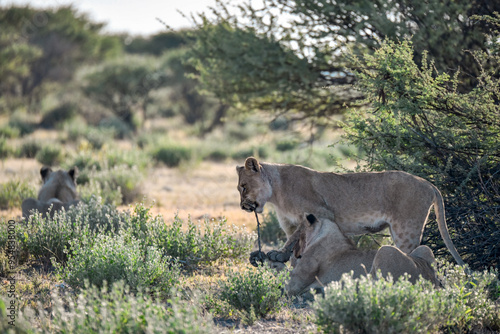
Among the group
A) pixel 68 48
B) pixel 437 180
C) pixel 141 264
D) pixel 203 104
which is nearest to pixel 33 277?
pixel 141 264

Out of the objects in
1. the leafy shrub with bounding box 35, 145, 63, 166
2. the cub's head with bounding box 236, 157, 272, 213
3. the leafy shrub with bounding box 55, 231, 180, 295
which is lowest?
the leafy shrub with bounding box 35, 145, 63, 166

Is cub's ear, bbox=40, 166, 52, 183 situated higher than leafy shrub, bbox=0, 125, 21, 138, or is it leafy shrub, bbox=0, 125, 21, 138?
cub's ear, bbox=40, 166, 52, 183

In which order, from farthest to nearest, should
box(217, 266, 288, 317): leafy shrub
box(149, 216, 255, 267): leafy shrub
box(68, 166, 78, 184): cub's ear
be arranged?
1. box(68, 166, 78, 184): cub's ear
2. box(149, 216, 255, 267): leafy shrub
3. box(217, 266, 288, 317): leafy shrub

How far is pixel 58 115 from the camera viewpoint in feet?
102

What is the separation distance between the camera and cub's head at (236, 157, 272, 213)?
20.6 feet

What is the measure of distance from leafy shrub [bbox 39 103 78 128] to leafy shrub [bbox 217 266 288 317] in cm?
2650

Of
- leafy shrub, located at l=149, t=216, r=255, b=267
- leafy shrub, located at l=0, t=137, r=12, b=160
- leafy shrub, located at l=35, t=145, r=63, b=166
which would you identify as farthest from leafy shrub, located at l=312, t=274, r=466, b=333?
leafy shrub, located at l=0, t=137, r=12, b=160

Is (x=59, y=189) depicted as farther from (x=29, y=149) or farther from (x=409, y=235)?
(x=29, y=149)

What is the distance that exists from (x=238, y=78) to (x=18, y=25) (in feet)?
104

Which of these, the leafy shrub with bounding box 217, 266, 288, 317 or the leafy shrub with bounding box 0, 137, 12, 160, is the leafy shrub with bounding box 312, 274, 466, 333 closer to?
the leafy shrub with bounding box 217, 266, 288, 317

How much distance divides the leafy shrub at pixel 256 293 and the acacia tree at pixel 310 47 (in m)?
4.85

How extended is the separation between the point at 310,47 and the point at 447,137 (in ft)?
15.6

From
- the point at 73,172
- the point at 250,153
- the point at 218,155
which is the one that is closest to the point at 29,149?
the point at 218,155

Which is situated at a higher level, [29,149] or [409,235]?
[409,235]
